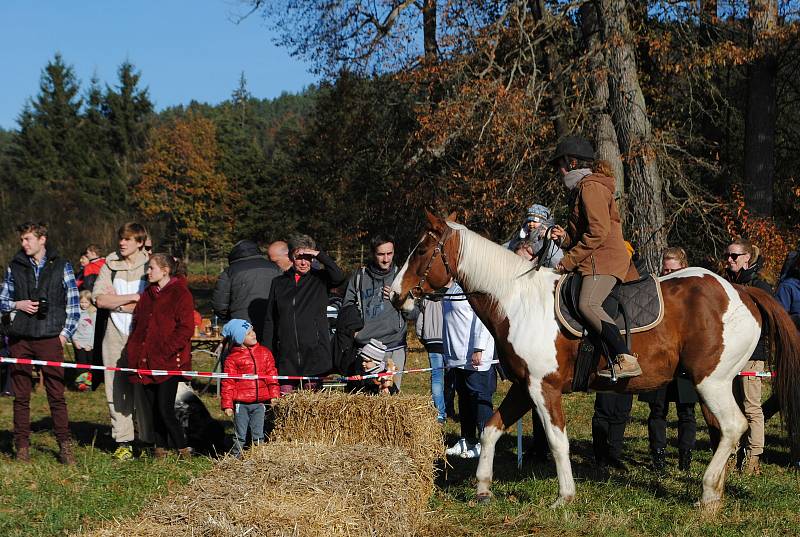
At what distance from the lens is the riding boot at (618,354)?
6277mm

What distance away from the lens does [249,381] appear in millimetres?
7855

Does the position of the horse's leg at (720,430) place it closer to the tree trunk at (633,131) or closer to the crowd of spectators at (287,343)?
the crowd of spectators at (287,343)

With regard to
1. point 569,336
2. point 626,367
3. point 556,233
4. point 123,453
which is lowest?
point 123,453

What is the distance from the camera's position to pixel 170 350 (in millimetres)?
8266

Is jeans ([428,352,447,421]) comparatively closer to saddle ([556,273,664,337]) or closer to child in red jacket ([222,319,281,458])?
child in red jacket ([222,319,281,458])

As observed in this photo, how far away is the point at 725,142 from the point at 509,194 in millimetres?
7877

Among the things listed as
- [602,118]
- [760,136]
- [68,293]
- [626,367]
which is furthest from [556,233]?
[760,136]

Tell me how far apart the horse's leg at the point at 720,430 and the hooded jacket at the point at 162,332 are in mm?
5095

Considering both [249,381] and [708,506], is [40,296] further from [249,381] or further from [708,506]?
[708,506]

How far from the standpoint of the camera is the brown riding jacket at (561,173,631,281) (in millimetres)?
6359

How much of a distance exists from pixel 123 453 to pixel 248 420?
1.73m

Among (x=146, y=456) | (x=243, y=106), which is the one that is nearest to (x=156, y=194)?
(x=243, y=106)

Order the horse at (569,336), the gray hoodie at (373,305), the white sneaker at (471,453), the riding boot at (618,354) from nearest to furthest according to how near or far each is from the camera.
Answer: the riding boot at (618,354)
the horse at (569,336)
the gray hoodie at (373,305)
the white sneaker at (471,453)

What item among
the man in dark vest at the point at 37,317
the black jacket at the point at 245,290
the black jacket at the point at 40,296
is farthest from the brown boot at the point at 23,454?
the black jacket at the point at 245,290
